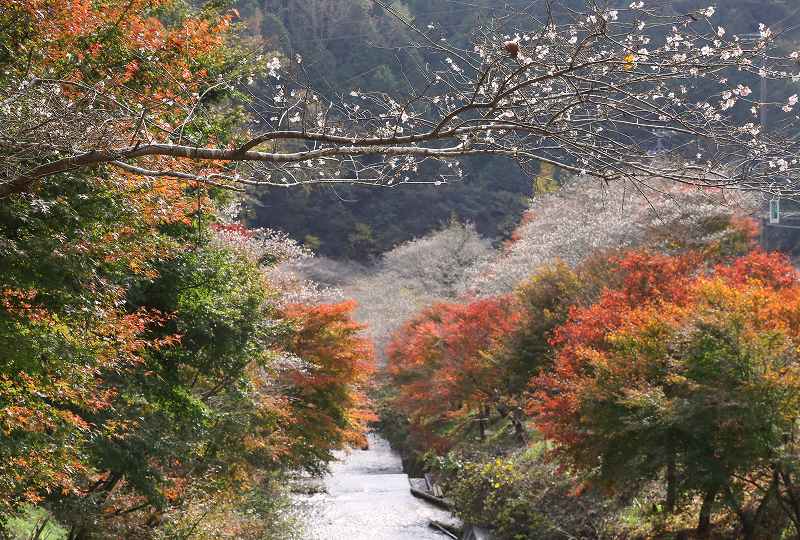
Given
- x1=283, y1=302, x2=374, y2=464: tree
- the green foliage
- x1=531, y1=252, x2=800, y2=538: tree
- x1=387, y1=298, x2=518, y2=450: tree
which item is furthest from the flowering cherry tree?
x1=283, y1=302, x2=374, y2=464: tree

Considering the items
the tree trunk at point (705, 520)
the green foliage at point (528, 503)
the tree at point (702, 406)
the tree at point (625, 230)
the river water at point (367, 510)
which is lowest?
the river water at point (367, 510)

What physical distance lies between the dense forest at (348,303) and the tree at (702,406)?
0.14ft

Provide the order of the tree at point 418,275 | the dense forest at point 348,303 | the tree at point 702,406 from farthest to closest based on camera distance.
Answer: the tree at point 418,275 → the tree at point 702,406 → the dense forest at point 348,303

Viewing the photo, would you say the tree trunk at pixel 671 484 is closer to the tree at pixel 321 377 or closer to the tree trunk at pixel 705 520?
the tree trunk at pixel 705 520

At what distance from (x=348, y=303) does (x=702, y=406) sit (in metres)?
14.5

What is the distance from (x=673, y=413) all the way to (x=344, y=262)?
44.1 m

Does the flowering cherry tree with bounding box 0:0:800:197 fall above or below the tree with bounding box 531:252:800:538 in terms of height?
above

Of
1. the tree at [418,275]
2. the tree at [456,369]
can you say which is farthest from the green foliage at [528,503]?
the tree at [418,275]

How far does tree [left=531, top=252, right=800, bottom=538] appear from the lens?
9.65 meters

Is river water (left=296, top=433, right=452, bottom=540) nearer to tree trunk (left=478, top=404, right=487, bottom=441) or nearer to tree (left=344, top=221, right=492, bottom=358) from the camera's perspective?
tree trunk (left=478, top=404, right=487, bottom=441)

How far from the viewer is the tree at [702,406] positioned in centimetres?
965

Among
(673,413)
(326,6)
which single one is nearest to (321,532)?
(673,413)

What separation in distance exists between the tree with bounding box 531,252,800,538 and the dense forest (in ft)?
0.14

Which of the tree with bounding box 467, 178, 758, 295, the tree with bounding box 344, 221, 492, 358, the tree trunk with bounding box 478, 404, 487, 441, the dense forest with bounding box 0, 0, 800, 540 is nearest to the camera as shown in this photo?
the dense forest with bounding box 0, 0, 800, 540
